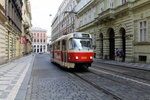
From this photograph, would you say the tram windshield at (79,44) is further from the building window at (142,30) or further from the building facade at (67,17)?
the building facade at (67,17)

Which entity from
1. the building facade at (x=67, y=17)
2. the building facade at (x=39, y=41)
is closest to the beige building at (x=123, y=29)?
the building facade at (x=67, y=17)

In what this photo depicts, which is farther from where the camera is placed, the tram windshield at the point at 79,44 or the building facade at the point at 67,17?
the building facade at the point at 67,17

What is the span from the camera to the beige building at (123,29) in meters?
21.6

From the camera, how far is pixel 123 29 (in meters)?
26.5

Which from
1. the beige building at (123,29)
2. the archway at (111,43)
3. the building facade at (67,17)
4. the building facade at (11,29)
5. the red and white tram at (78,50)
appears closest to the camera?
the red and white tram at (78,50)

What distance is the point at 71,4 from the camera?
61094mm

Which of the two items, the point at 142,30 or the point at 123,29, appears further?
the point at 123,29

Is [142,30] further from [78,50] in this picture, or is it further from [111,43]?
[78,50]

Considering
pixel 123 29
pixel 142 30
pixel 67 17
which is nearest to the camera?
pixel 142 30

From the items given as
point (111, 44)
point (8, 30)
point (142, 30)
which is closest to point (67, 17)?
point (111, 44)

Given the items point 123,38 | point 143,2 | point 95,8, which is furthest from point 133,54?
point 95,8

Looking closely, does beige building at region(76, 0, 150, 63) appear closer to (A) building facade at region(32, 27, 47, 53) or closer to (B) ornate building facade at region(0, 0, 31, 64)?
(B) ornate building facade at region(0, 0, 31, 64)

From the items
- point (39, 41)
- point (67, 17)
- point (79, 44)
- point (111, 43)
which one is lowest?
point (79, 44)

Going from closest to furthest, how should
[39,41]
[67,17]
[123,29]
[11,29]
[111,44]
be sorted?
[123,29] → [11,29] → [111,44] → [67,17] → [39,41]
